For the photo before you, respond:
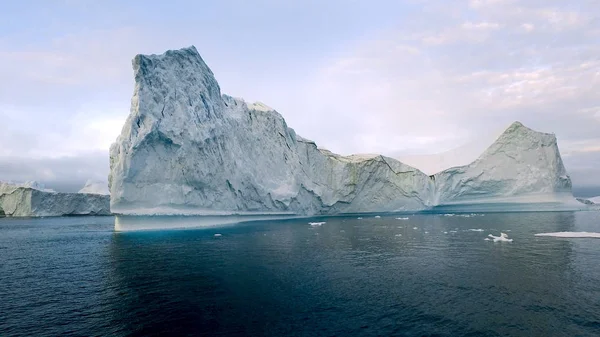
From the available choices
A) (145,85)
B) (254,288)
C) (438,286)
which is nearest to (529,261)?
(438,286)

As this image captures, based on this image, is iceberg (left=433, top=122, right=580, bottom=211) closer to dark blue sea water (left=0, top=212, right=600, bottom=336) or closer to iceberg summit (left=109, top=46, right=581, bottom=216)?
iceberg summit (left=109, top=46, right=581, bottom=216)

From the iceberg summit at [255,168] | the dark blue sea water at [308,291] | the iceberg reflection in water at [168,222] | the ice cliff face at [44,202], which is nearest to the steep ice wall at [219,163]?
the iceberg summit at [255,168]

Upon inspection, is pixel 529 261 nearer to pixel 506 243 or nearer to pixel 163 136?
pixel 506 243

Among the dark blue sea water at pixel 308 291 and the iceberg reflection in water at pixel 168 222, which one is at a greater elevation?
the iceberg reflection in water at pixel 168 222

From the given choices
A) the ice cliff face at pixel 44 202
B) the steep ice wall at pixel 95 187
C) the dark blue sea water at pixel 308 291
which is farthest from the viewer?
the steep ice wall at pixel 95 187

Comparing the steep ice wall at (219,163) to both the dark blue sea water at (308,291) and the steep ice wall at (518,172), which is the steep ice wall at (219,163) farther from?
the dark blue sea water at (308,291)

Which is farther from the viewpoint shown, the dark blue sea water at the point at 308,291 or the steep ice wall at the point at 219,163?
the steep ice wall at the point at 219,163
